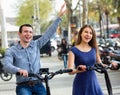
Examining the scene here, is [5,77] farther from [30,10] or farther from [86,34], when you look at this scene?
[30,10]

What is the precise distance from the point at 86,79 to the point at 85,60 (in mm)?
232

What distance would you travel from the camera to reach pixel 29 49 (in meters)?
5.28

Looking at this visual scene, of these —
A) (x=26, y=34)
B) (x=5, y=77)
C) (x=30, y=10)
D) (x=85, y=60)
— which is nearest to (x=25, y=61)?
(x=26, y=34)

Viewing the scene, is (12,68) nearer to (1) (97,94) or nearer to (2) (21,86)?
(2) (21,86)

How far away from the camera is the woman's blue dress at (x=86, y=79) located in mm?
5461

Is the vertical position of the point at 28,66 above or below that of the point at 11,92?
above

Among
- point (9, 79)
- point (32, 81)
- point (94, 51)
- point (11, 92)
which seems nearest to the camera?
point (32, 81)

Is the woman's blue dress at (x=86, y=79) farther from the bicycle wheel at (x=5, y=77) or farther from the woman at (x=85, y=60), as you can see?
the bicycle wheel at (x=5, y=77)

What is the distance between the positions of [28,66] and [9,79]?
39.2 ft

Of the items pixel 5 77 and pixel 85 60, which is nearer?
pixel 85 60

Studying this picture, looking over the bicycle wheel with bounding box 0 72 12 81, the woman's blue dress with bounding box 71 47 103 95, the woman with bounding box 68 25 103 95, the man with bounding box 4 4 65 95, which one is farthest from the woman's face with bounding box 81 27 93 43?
the bicycle wheel with bounding box 0 72 12 81

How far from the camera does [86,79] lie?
5465 mm

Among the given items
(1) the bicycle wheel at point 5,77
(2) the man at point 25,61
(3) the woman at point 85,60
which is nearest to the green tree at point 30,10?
(1) the bicycle wheel at point 5,77

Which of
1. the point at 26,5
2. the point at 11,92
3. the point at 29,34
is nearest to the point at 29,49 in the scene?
the point at 29,34
